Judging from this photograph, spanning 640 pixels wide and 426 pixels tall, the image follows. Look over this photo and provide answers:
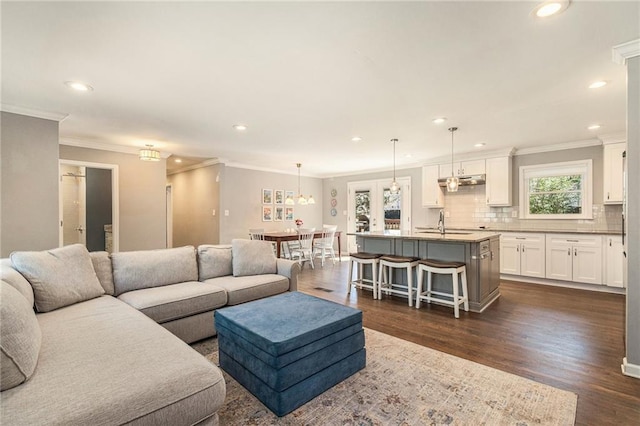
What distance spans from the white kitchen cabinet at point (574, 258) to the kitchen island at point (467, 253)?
138 cm

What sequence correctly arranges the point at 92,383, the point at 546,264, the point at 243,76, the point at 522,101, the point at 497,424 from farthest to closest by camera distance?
the point at 546,264 < the point at 522,101 < the point at 243,76 < the point at 497,424 < the point at 92,383

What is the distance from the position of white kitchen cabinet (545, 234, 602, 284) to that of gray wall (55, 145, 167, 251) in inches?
267

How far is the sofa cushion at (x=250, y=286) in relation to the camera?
2.92m

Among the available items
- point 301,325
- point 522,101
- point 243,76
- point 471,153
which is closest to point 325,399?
point 301,325

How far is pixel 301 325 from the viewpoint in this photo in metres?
1.95

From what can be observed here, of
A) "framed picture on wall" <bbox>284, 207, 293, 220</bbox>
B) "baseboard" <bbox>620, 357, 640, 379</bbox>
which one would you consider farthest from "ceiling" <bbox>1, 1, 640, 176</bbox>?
"framed picture on wall" <bbox>284, 207, 293, 220</bbox>

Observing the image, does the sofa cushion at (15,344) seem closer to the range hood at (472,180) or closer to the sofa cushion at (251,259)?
the sofa cushion at (251,259)

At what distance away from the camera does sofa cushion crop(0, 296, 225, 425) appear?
1.07 m

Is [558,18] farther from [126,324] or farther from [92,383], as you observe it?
[126,324]

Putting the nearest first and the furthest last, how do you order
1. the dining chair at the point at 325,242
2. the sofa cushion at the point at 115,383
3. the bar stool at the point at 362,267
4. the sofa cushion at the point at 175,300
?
the sofa cushion at the point at 115,383
the sofa cushion at the point at 175,300
the bar stool at the point at 362,267
the dining chair at the point at 325,242

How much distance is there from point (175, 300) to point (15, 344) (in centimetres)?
134

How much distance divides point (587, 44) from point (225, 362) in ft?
11.3

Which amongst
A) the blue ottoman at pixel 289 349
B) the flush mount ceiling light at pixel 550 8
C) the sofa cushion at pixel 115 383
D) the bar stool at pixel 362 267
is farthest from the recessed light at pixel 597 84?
the sofa cushion at pixel 115 383

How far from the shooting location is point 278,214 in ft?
26.5
